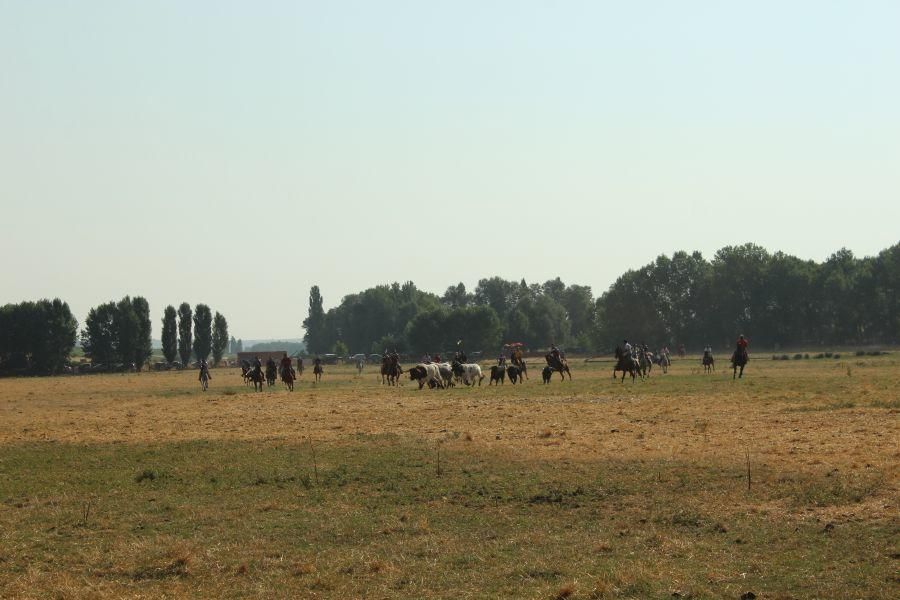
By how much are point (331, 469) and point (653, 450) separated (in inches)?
246

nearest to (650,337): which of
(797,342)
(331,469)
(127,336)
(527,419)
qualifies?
(797,342)

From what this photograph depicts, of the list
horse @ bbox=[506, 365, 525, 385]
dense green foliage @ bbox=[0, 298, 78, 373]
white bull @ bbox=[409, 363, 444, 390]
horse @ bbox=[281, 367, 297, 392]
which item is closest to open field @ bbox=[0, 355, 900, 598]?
white bull @ bbox=[409, 363, 444, 390]

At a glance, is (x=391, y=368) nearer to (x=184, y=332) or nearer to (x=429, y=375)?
(x=429, y=375)

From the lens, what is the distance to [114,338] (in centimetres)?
13688

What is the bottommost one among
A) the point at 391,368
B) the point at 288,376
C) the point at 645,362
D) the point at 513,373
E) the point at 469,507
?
the point at 469,507

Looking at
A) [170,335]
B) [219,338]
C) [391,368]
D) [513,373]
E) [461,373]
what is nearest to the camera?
[461,373]

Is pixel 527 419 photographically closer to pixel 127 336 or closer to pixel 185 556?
pixel 185 556

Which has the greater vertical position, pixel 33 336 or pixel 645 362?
pixel 33 336

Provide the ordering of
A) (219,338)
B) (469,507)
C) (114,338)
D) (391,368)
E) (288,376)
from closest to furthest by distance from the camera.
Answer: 1. (469,507)
2. (288,376)
3. (391,368)
4. (114,338)
5. (219,338)

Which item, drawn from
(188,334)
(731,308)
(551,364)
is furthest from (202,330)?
(551,364)

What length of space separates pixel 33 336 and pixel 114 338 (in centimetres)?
1209

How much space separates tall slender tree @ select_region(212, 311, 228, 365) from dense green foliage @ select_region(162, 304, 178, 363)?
6.98m

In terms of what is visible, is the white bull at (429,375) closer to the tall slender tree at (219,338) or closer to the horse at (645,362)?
the horse at (645,362)

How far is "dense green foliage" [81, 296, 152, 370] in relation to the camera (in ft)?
447
